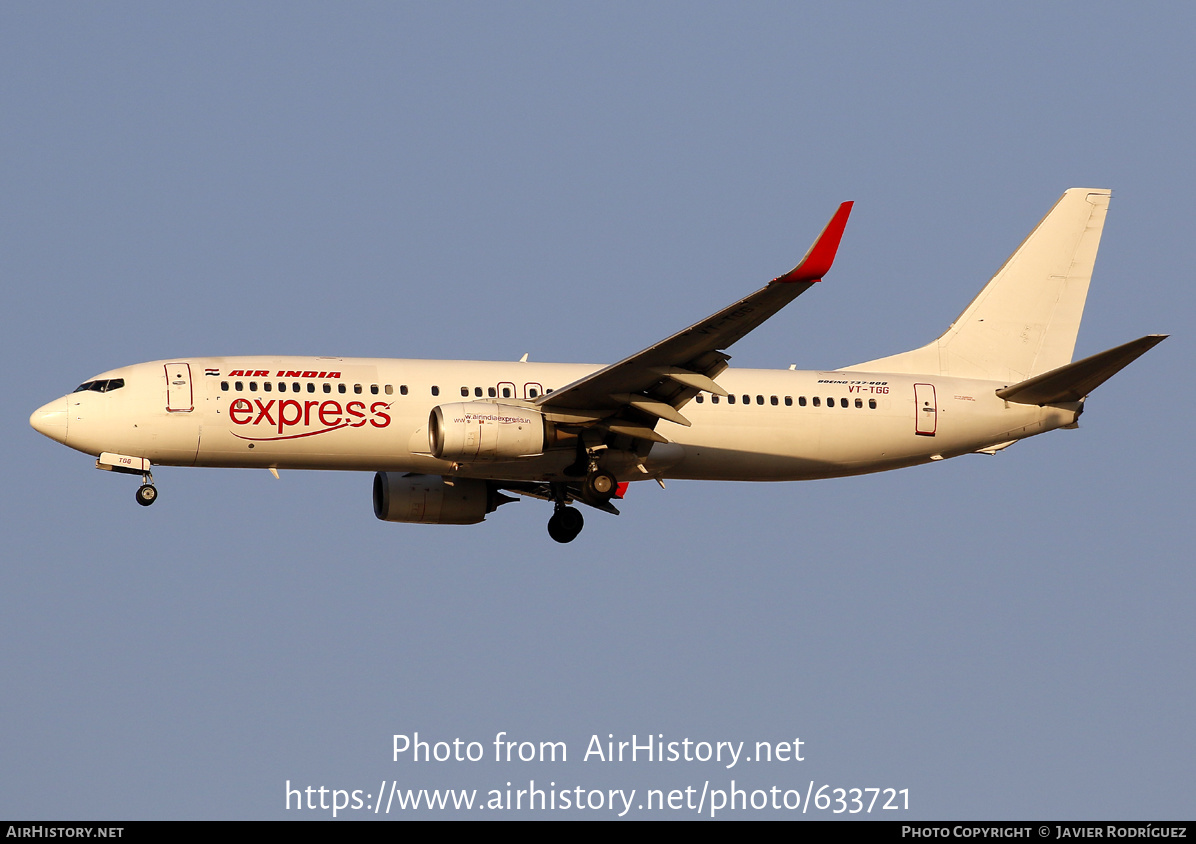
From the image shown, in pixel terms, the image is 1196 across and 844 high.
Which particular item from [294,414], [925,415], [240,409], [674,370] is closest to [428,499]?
[294,414]

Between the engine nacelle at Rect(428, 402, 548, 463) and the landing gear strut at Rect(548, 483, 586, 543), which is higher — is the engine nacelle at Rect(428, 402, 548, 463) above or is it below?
above

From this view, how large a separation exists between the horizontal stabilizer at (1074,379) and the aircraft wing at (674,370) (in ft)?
31.9

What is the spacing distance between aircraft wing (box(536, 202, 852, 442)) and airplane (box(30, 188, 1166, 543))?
60mm

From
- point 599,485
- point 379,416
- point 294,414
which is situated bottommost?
point 599,485

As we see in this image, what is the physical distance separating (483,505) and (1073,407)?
15.9 m

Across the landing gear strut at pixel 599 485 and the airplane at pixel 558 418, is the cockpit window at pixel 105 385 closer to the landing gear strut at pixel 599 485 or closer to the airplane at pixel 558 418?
the airplane at pixel 558 418

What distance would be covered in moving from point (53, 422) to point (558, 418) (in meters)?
12.2

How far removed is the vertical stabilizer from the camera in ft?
149

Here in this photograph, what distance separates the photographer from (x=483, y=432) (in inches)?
1485

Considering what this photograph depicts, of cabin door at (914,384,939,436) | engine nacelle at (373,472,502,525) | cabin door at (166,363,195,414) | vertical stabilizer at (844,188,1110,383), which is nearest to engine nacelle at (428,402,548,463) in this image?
engine nacelle at (373,472,502,525)

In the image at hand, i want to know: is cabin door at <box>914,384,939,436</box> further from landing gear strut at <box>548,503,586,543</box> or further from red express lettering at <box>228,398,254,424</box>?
red express lettering at <box>228,398,254,424</box>

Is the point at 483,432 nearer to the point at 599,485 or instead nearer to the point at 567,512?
the point at 599,485

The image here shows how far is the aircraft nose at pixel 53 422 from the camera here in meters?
39.2
